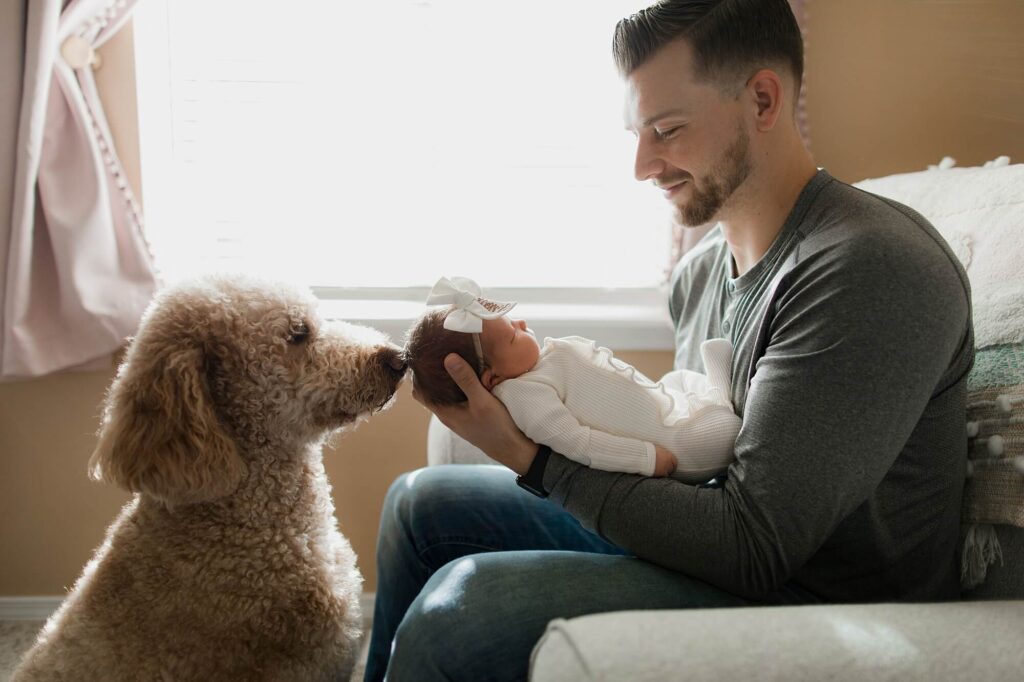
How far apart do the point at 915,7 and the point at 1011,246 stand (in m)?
1.08

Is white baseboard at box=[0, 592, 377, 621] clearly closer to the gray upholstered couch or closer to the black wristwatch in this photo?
the black wristwatch

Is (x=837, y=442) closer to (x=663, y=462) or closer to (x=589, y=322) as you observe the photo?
(x=663, y=462)

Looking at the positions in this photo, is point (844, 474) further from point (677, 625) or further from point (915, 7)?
point (915, 7)

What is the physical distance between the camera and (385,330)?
2141 millimetres

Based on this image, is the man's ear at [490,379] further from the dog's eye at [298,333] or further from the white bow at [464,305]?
the dog's eye at [298,333]

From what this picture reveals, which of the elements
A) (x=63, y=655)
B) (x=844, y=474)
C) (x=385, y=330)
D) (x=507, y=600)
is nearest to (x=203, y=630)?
(x=63, y=655)

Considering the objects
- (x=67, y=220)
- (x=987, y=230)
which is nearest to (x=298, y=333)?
(x=67, y=220)

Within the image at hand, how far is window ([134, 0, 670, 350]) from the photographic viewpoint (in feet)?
6.99

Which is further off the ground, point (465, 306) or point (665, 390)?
point (465, 306)

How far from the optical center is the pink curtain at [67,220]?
1.78 meters

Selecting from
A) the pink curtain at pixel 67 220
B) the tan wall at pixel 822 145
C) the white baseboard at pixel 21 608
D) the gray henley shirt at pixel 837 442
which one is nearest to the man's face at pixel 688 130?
the gray henley shirt at pixel 837 442

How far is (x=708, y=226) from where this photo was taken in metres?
2.07

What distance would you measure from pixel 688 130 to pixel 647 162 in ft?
0.31

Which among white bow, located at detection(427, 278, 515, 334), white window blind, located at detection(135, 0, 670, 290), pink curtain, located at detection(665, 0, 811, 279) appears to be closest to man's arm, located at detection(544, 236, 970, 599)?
white bow, located at detection(427, 278, 515, 334)
